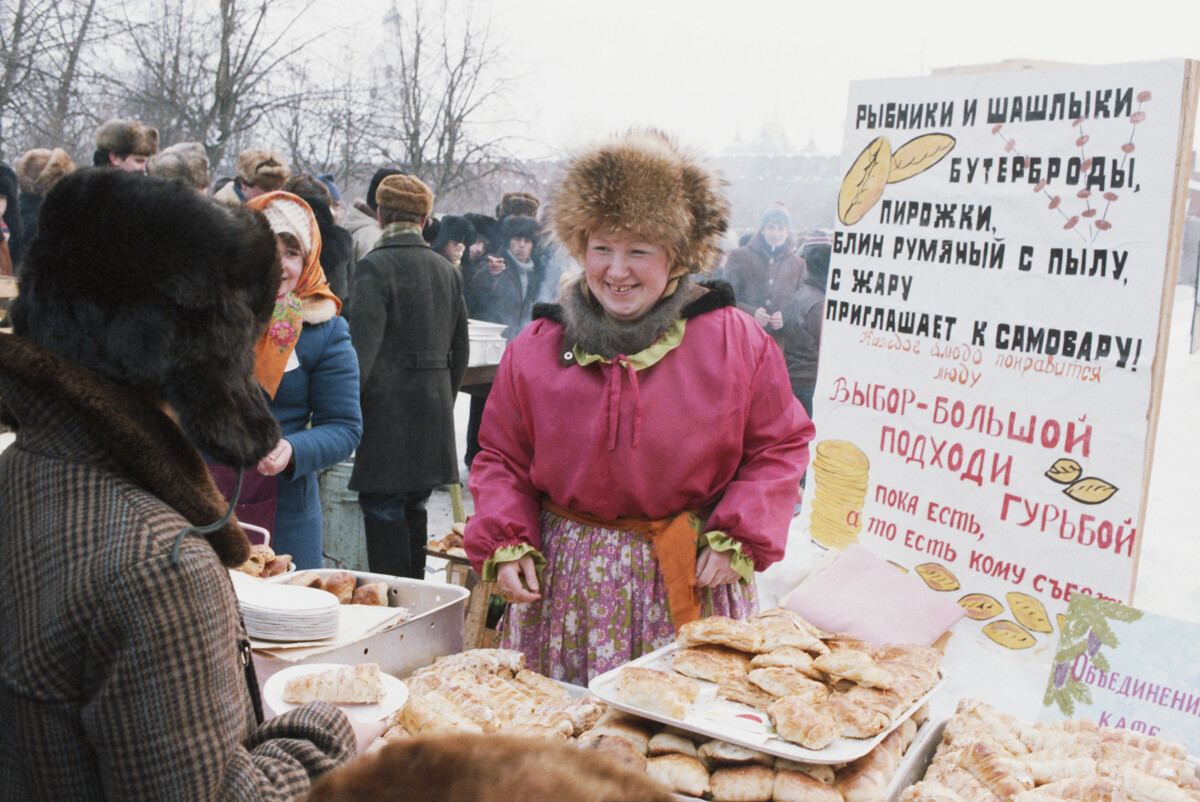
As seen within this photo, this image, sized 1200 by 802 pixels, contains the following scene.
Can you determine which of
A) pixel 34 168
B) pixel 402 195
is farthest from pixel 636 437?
pixel 34 168

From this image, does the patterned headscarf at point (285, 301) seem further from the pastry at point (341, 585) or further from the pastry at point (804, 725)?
the pastry at point (804, 725)

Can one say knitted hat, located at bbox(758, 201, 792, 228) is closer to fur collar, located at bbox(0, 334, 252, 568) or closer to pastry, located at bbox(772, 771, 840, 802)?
pastry, located at bbox(772, 771, 840, 802)

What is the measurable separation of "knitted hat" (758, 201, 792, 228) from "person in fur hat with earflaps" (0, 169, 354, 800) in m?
5.18

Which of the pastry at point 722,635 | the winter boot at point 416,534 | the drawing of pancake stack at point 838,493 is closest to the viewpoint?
the pastry at point 722,635

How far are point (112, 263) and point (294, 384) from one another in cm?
190

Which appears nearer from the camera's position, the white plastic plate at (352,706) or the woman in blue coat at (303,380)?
the white plastic plate at (352,706)

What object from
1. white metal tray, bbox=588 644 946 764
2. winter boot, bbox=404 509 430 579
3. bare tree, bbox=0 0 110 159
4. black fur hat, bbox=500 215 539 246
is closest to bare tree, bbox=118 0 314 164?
bare tree, bbox=0 0 110 159

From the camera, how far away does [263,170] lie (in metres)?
4.99

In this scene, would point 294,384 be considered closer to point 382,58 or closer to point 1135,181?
point 1135,181

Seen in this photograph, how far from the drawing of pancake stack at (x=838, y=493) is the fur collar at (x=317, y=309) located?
1.99 m

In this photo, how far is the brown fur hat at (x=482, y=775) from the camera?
50 centimetres

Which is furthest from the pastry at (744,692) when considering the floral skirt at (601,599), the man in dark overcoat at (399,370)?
the man in dark overcoat at (399,370)

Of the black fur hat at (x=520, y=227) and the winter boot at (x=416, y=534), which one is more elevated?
the black fur hat at (x=520, y=227)

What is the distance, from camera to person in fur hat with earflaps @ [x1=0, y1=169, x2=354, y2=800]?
41.3 inches
